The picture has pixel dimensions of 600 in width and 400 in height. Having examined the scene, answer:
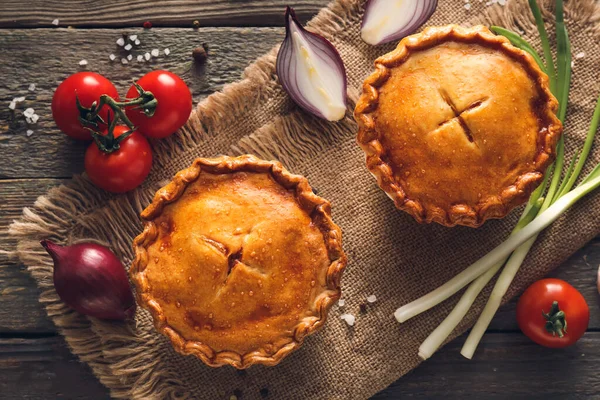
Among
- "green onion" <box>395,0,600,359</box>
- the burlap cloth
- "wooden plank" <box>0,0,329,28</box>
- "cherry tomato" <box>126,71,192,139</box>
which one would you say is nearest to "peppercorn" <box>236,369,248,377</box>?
the burlap cloth

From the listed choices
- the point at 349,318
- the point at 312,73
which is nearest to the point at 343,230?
the point at 349,318

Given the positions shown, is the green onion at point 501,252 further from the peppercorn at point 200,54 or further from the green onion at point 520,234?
the peppercorn at point 200,54

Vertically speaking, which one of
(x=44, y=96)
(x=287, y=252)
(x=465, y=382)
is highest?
(x=44, y=96)

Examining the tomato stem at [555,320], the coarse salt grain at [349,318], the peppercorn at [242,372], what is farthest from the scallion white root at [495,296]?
the peppercorn at [242,372]

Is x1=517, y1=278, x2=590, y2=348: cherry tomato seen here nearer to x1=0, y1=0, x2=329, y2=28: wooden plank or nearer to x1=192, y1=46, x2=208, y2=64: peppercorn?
x1=0, y1=0, x2=329, y2=28: wooden plank

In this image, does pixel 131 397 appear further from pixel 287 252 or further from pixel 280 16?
pixel 280 16

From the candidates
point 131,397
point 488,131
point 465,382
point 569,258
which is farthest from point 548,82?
point 131,397

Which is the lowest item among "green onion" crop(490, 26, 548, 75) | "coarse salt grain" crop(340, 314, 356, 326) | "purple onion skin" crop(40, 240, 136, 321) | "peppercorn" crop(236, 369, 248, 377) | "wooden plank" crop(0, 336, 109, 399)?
"wooden plank" crop(0, 336, 109, 399)

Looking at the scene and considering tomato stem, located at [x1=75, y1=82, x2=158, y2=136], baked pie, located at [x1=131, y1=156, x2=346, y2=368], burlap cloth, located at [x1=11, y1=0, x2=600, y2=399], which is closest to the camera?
baked pie, located at [x1=131, y1=156, x2=346, y2=368]
